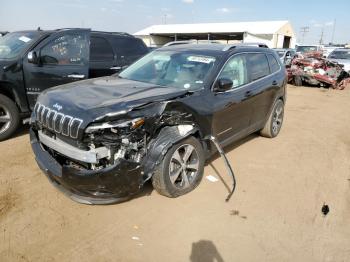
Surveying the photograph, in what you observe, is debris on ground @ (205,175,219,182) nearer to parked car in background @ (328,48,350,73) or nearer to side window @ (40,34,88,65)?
side window @ (40,34,88,65)

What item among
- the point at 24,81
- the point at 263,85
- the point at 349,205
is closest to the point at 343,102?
the point at 263,85

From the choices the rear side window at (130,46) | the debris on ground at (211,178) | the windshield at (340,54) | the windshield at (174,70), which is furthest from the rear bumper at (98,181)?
the windshield at (340,54)

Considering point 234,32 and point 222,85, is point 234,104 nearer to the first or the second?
point 222,85

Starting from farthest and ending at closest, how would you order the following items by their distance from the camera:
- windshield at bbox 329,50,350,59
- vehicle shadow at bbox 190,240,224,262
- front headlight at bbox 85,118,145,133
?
1. windshield at bbox 329,50,350,59
2. front headlight at bbox 85,118,145,133
3. vehicle shadow at bbox 190,240,224,262

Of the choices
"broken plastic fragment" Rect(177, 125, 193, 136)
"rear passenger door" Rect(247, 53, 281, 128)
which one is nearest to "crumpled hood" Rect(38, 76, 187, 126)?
"broken plastic fragment" Rect(177, 125, 193, 136)

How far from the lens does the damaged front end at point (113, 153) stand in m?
3.16

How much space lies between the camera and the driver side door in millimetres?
5758

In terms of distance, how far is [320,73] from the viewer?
46.3ft

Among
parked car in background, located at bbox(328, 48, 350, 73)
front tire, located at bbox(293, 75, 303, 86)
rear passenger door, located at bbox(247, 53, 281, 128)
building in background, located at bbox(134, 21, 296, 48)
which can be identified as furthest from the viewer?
building in background, located at bbox(134, 21, 296, 48)

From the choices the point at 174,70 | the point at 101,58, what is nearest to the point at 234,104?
the point at 174,70

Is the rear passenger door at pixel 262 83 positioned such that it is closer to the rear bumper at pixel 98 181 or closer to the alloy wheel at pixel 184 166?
the alloy wheel at pixel 184 166

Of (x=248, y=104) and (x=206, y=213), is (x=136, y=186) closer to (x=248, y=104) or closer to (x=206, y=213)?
(x=206, y=213)

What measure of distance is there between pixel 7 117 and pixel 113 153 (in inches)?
131

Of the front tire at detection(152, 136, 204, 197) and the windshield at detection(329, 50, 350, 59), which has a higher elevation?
the windshield at detection(329, 50, 350, 59)
